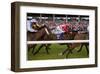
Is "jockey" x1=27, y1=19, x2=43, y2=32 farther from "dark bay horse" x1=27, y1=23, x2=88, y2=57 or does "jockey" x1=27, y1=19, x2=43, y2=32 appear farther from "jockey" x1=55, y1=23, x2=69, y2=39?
"jockey" x1=55, y1=23, x2=69, y2=39

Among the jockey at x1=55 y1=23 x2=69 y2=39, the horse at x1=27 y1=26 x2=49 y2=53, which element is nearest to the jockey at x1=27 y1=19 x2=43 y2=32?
the horse at x1=27 y1=26 x2=49 y2=53

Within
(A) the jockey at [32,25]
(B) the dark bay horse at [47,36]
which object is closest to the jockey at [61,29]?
(B) the dark bay horse at [47,36]

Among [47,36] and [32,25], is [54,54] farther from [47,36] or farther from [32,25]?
[32,25]

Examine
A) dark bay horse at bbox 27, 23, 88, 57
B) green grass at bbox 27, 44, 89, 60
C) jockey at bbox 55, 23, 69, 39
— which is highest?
jockey at bbox 55, 23, 69, 39

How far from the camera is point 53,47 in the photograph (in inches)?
66.1

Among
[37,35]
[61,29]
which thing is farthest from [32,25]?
[61,29]

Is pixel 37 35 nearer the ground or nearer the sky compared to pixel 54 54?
nearer the sky

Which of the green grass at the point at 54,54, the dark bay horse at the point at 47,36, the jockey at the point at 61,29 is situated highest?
the jockey at the point at 61,29

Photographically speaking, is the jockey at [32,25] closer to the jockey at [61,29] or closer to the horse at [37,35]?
the horse at [37,35]

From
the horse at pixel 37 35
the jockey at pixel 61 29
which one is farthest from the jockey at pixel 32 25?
the jockey at pixel 61 29

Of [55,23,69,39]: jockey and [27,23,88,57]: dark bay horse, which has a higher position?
[55,23,69,39]: jockey

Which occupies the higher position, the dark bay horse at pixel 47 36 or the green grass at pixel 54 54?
the dark bay horse at pixel 47 36

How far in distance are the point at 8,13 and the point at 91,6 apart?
0.64m

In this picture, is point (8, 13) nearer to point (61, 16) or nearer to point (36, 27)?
point (36, 27)
